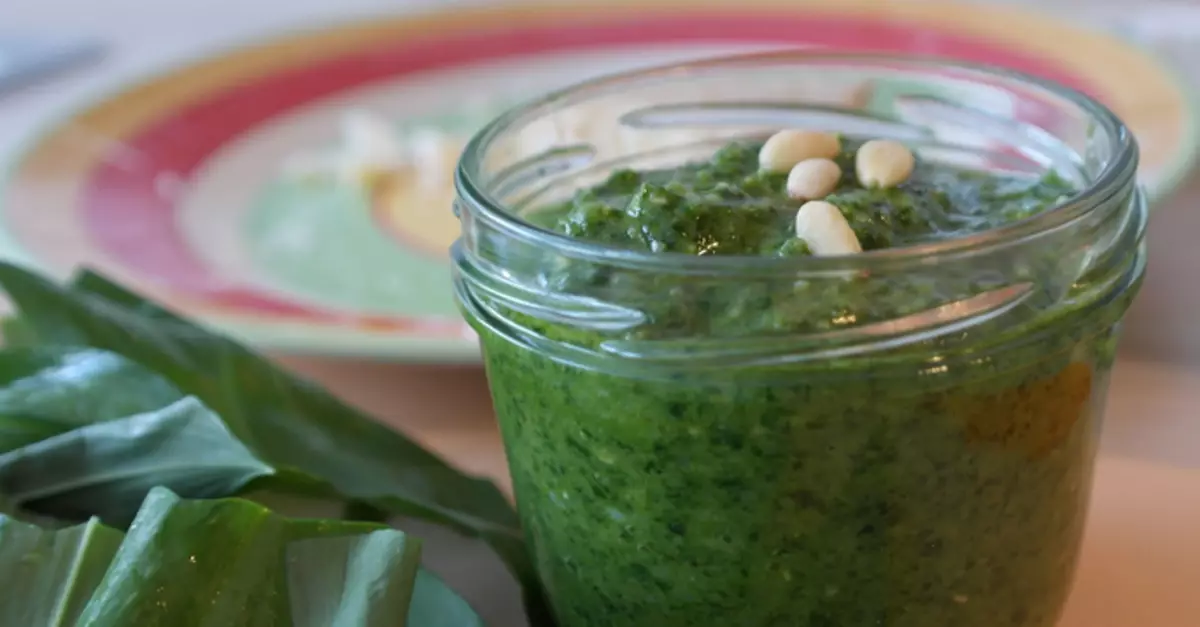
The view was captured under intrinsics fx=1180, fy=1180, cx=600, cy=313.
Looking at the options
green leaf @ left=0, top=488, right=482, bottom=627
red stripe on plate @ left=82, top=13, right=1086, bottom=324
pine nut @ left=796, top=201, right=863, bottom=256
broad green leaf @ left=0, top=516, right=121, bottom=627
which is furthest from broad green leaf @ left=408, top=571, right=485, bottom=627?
red stripe on plate @ left=82, top=13, right=1086, bottom=324

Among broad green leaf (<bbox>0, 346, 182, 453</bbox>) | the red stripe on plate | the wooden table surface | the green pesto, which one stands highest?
the green pesto

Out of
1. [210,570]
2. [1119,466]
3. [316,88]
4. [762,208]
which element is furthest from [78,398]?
[316,88]

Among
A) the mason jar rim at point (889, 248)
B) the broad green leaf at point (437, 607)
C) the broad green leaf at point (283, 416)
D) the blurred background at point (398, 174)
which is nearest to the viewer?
the mason jar rim at point (889, 248)

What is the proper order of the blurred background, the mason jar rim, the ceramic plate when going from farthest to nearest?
the ceramic plate, the blurred background, the mason jar rim

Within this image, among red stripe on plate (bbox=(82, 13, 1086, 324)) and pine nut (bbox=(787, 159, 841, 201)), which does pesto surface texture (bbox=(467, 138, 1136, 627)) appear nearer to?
pine nut (bbox=(787, 159, 841, 201))

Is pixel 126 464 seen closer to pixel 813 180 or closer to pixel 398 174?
pixel 813 180

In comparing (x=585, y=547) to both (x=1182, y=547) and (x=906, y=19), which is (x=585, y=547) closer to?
(x=1182, y=547)

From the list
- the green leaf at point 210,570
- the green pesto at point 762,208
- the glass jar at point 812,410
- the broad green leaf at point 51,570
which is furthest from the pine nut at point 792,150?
the broad green leaf at point 51,570

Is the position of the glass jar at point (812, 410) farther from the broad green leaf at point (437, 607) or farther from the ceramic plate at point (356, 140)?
the ceramic plate at point (356, 140)
